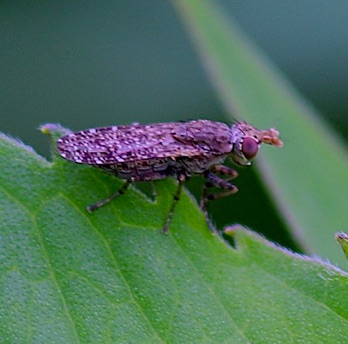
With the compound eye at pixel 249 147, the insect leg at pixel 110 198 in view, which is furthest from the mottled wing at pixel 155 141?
the insect leg at pixel 110 198

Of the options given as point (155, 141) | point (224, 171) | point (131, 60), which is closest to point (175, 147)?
→ point (155, 141)

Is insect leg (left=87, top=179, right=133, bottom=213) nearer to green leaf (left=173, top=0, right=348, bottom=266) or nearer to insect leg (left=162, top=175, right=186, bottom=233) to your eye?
insect leg (left=162, top=175, right=186, bottom=233)

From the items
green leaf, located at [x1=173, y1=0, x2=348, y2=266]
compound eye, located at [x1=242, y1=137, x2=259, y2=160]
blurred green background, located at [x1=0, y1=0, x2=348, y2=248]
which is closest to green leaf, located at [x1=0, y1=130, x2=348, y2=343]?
green leaf, located at [x1=173, y1=0, x2=348, y2=266]

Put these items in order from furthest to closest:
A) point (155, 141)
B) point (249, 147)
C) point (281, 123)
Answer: point (281, 123), point (249, 147), point (155, 141)

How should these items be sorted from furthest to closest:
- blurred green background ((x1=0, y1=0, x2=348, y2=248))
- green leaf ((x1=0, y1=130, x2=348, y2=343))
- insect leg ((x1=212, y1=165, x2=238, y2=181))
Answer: blurred green background ((x1=0, y1=0, x2=348, y2=248))
insect leg ((x1=212, y1=165, x2=238, y2=181))
green leaf ((x1=0, y1=130, x2=348, y2=343))

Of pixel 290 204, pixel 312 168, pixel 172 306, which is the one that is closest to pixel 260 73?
pixel 312 168

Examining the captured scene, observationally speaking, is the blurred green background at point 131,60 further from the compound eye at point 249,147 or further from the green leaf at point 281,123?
the compound eye at point 249,147

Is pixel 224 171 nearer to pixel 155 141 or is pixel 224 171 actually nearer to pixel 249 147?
pixel 249 147
